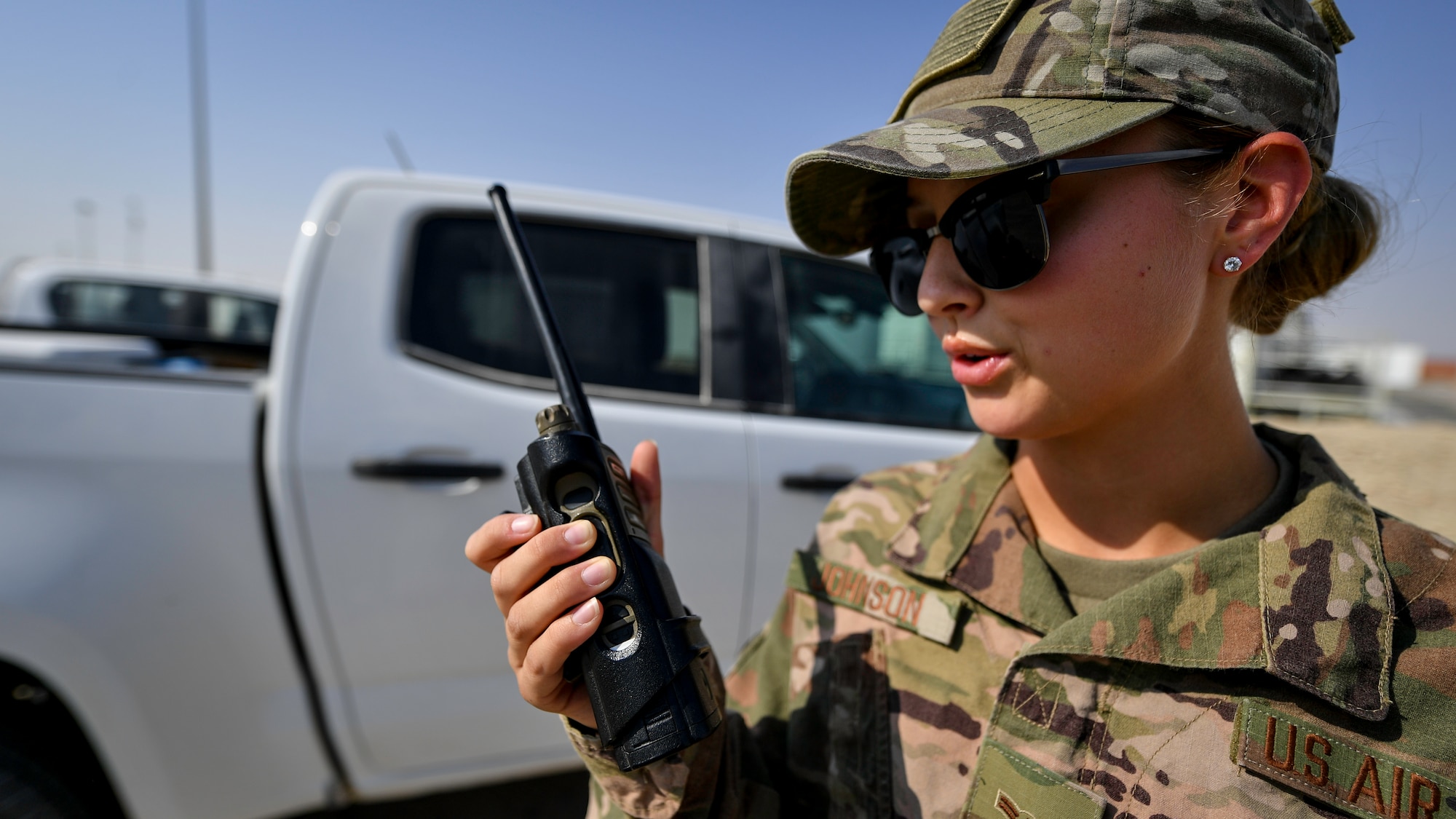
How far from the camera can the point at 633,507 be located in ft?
2.81

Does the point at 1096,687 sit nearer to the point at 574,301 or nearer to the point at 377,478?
the point at 377,478

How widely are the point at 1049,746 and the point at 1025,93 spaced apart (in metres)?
0.73

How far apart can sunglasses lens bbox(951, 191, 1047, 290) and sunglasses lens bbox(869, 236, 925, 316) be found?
0.17m

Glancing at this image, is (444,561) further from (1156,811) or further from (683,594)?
(1156,811)

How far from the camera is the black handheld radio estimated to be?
74 centimetres

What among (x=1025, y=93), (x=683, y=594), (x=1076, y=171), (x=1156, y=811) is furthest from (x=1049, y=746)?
(x=683, y=594)

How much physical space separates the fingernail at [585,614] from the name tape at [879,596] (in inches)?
19.2

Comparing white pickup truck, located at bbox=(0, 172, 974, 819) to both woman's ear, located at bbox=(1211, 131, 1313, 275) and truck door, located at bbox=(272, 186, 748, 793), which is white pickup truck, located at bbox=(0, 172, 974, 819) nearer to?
truck door, located at bbox=(272, 186, 748, 793)

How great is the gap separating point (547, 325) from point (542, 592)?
1.09 feet

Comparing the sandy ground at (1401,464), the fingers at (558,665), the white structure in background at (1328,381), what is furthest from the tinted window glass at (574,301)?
the white structure in background at (1328,381)

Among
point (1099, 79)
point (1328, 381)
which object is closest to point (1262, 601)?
point (1099, 79)

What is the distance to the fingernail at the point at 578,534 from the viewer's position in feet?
2.44

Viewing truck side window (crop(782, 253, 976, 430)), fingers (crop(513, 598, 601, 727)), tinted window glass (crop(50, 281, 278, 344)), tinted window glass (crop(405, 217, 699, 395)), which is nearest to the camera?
fingers (crop(513, 598, 601, 727))

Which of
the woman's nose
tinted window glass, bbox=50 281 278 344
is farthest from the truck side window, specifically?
tinted window glass, bbox=50 281 278 344
